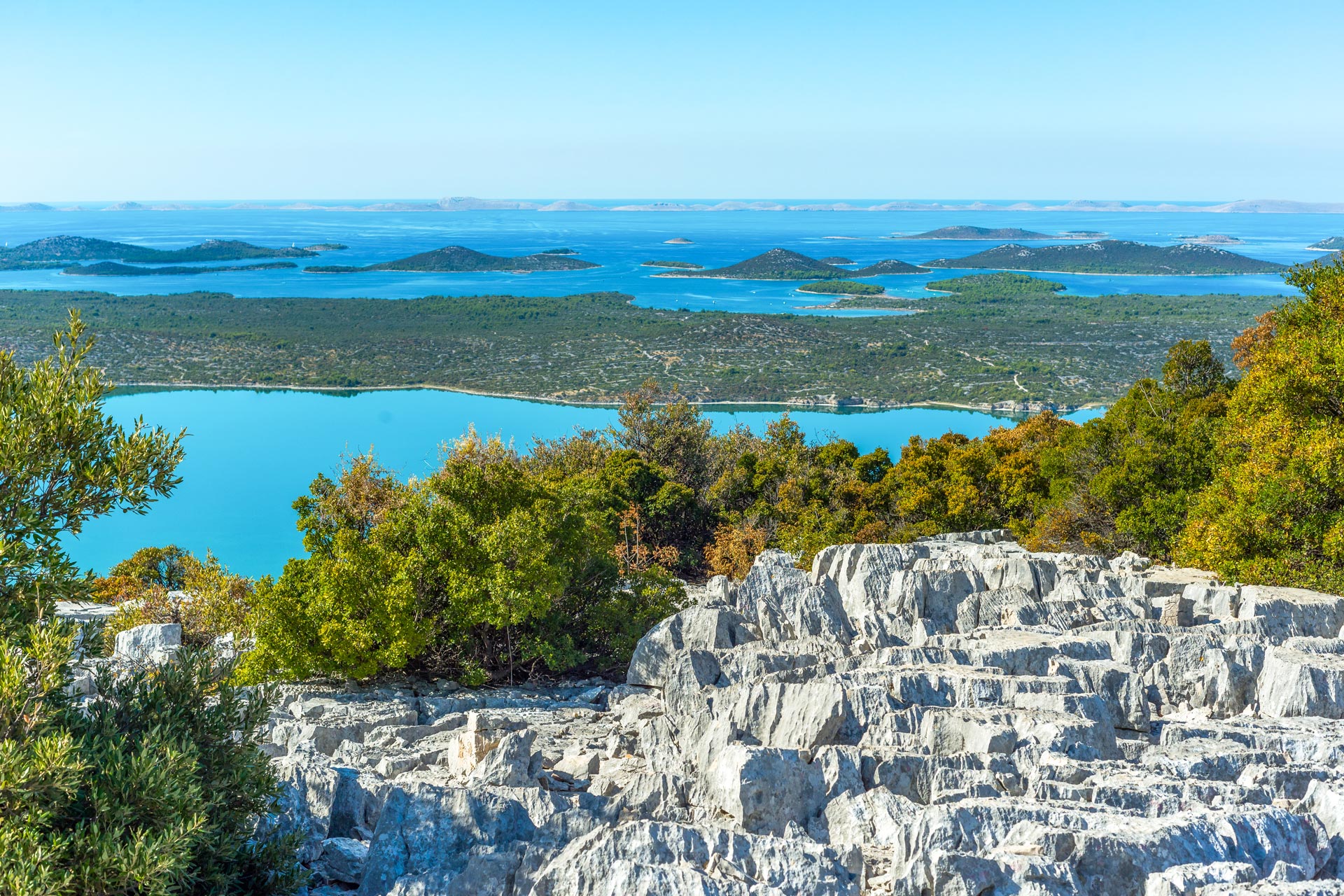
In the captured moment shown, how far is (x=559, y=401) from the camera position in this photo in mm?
94938

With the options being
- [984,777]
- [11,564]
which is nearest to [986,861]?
[984,777]

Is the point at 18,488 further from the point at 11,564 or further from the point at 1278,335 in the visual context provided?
the point at 1278,335

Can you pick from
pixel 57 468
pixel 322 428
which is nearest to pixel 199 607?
pixel 57 468

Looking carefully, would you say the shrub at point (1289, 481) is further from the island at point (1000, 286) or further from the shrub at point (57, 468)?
the island at point (1000, 286)

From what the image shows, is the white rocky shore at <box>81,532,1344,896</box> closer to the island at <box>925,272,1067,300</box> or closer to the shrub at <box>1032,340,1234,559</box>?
the shrub at <box>1032,340,1234,559</box>

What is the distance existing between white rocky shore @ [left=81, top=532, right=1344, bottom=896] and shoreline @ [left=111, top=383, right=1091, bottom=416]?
73.0 meters

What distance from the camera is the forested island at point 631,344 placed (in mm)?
101562

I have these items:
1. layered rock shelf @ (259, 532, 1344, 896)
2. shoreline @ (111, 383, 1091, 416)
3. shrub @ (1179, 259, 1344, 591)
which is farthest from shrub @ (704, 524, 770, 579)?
shoreline @ (111, 383, 1091, 416)

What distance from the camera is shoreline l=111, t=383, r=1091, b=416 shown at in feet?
300

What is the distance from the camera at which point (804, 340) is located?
124375 millimetres

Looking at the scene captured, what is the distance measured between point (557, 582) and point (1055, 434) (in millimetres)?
26966

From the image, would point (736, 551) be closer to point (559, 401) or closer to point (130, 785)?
point (130, 785)

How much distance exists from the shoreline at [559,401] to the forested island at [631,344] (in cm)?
82

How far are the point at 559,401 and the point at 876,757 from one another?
279 feet
